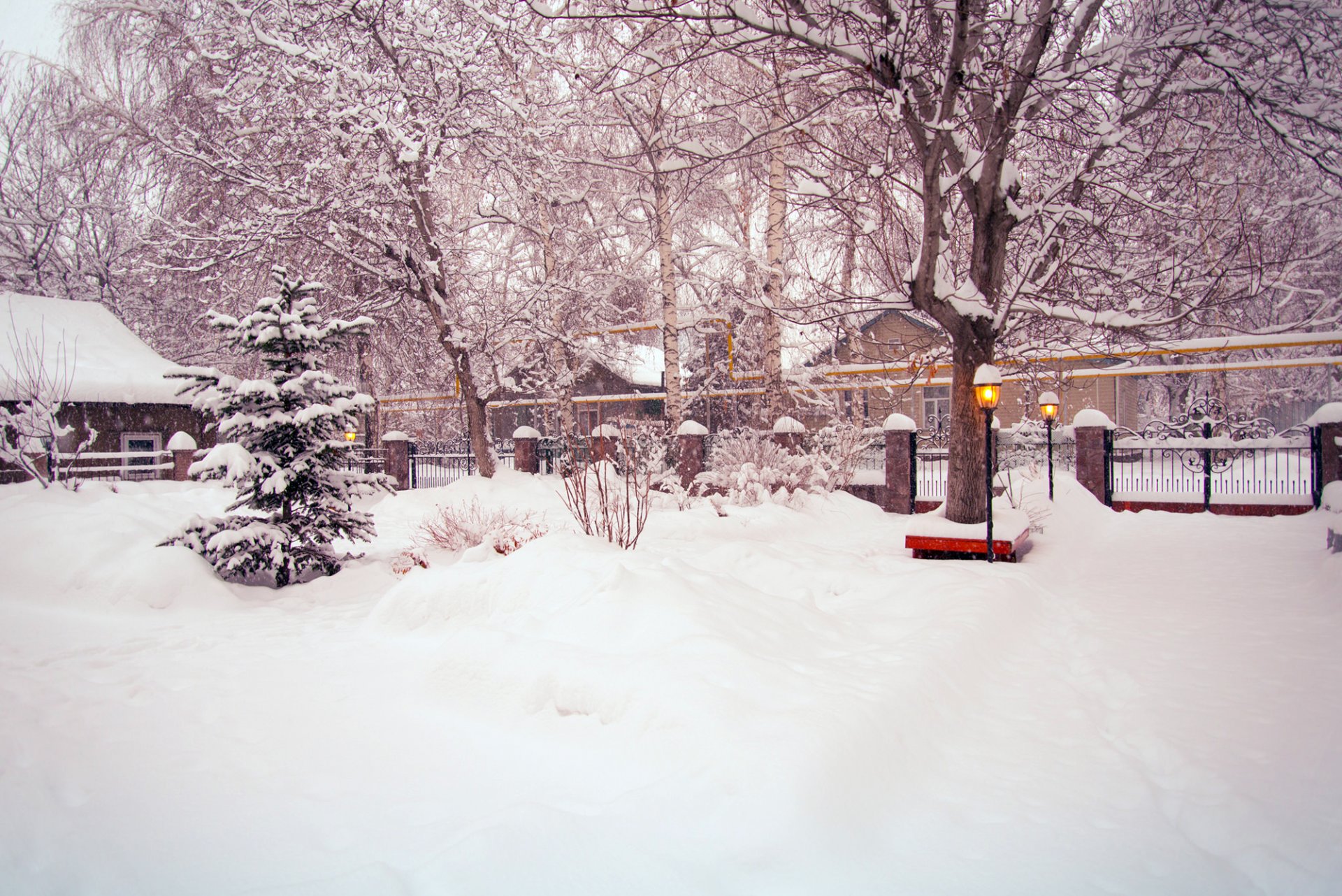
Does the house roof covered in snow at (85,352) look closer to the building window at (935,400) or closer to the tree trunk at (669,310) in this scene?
the tree trunk at (669,310)

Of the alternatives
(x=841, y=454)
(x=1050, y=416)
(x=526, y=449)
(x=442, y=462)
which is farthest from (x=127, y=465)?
(x=1050, y=416)

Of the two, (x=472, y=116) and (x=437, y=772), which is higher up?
(x=472, y=116)

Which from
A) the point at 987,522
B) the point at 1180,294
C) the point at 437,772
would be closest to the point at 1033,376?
the point at 1180,294

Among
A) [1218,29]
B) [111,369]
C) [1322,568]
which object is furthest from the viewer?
[111,369]

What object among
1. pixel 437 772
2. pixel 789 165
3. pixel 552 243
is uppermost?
pixel 552 243

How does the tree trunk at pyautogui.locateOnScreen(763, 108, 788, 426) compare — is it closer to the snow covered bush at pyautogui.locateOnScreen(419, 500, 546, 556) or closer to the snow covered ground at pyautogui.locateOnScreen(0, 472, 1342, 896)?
the snow covered bush at pyautogui.locateOnScreen(419, 500, 546, 556)

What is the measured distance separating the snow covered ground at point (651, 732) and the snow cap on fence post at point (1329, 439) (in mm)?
6323

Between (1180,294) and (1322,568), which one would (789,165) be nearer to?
(1180,294)

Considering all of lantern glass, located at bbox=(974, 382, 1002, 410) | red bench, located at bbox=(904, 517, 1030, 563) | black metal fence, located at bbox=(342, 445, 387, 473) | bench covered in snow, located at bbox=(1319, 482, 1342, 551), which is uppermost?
lantern glass, located at bbox=(974, 382, 1002, 410)

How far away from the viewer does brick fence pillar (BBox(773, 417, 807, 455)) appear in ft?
42.0

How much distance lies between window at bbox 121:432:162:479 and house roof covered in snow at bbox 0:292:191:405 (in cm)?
104

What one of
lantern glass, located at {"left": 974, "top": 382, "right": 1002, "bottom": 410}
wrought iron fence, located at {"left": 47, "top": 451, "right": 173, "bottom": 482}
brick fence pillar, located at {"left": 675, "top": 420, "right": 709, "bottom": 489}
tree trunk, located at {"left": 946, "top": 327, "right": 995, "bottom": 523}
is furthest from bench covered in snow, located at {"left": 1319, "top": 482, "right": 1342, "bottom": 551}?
wrought iron fence, located at {"left": 47, "top": 451, "right": 173, "bottom": 482}

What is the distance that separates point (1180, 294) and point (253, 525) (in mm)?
11777

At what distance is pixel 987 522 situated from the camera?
318 inches
